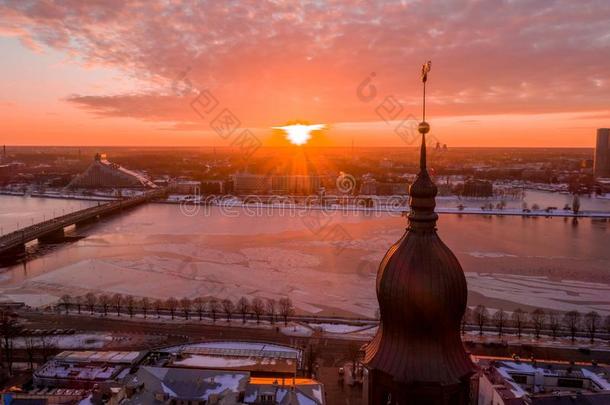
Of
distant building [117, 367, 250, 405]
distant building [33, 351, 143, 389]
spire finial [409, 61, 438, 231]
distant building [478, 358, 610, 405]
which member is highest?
spire finial [409, 61, 438, 231]

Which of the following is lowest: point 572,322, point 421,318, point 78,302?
point 78,302

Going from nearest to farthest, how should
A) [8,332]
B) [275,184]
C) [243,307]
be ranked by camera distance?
[8,332]
[243,307]
[275,184]

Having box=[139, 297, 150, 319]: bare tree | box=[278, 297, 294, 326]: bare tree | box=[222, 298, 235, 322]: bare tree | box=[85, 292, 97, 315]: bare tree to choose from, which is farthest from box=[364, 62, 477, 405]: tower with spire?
box=[85, 292, 97, 315]: bare tree

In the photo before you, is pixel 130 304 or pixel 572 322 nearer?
pixel 572 322

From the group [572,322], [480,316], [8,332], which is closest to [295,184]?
[480,316]

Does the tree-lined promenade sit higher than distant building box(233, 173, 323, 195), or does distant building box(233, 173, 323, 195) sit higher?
distant building box(233, 173, 323, 195)

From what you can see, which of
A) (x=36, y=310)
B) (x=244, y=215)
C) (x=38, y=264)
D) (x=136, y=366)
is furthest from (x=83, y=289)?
(x=244, y=215)

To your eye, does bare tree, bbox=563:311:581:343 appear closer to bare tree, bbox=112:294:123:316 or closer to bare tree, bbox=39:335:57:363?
bare tree, bbox=112:294:123:316

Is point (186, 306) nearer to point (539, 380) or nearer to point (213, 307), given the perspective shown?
point (213, 307)
